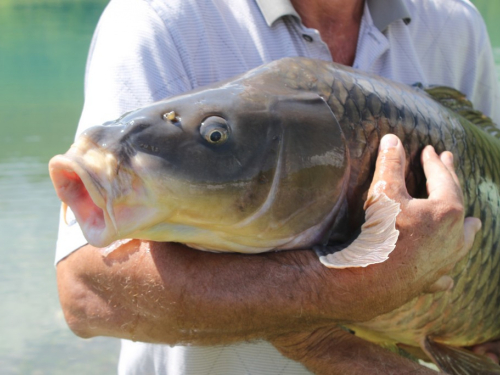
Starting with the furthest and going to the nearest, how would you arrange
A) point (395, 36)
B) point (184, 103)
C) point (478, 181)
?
point (395, 36), point (478, 181), point (184, 103)

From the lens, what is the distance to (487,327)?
7.20 ft

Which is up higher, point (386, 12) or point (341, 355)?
point (386, 12)

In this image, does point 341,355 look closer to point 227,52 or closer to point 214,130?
point 214,130

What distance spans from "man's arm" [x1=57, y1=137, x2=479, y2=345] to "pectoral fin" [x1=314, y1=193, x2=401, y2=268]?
0.08 metres

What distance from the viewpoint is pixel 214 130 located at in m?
1.45

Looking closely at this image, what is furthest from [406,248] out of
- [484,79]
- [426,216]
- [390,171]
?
[484,79]

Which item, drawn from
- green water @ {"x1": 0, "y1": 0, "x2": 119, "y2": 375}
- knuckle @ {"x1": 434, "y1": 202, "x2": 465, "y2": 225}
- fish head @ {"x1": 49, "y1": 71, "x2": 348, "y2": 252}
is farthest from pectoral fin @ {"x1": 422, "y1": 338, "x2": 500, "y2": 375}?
green water @ {"x1": 0, "y1": 0, "x2": 119, "y2": 375}

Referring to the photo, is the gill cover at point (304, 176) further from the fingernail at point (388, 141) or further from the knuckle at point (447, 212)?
the knuckle at point (447, 212)

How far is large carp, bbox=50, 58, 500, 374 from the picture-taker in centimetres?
132

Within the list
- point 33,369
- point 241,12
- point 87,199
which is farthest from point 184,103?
point 33,369

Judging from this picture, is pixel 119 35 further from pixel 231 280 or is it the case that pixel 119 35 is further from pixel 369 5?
pixel 369 5

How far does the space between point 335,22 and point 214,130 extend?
39.4 inches

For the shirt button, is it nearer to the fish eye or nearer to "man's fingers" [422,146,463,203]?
"man's fingers" [422,146,463,203]

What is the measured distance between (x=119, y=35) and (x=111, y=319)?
0.79 meters
